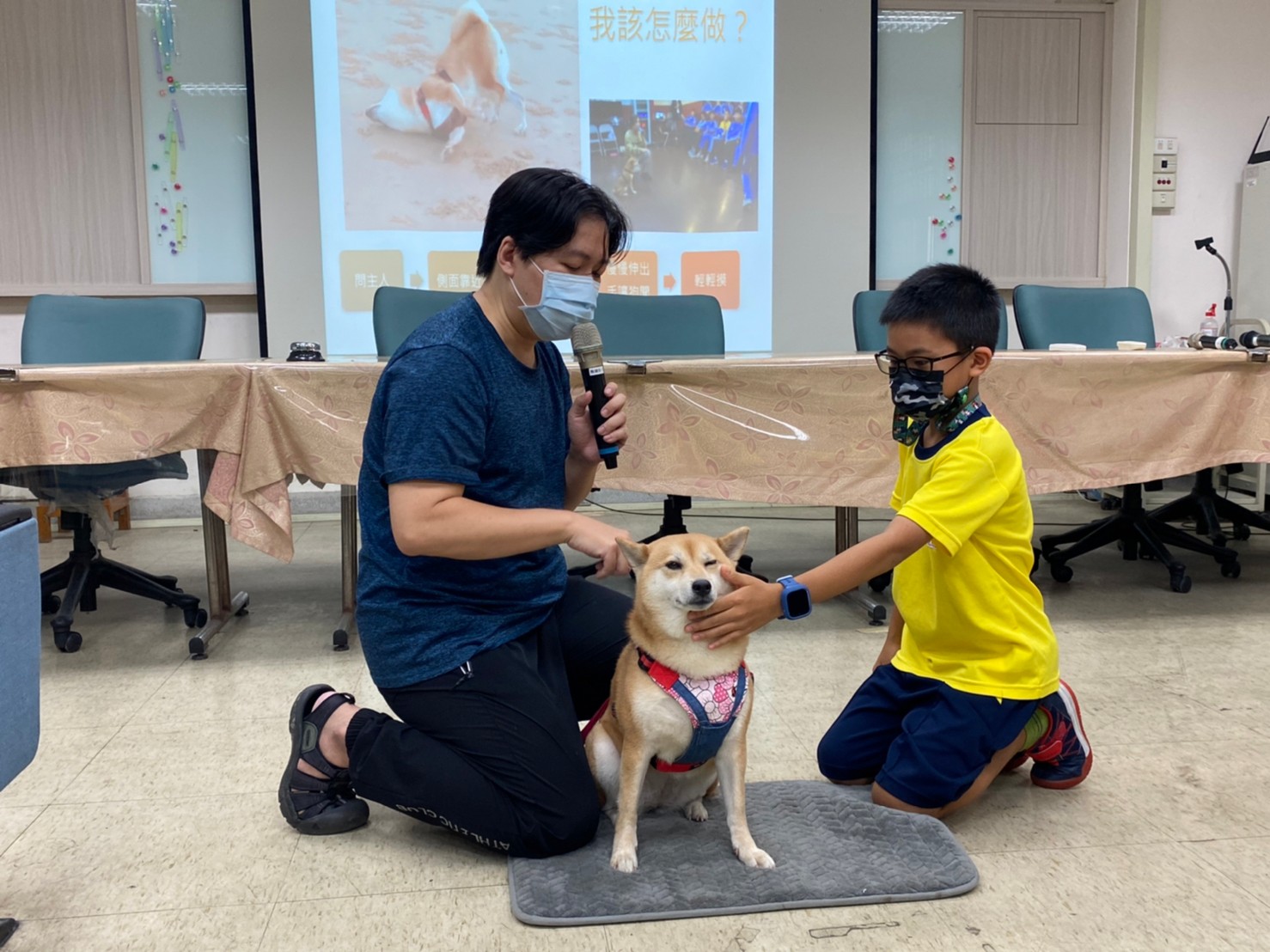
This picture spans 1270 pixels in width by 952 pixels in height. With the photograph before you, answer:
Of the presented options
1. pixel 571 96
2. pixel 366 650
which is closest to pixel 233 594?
pixel 366 650

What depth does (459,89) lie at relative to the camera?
15.5 feet

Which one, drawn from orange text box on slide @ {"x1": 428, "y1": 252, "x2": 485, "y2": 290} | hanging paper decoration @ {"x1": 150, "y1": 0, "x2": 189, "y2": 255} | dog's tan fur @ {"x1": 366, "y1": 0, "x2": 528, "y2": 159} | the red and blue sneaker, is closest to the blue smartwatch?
the red and blue sneaker

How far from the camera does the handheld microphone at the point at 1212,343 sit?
9.95 ft

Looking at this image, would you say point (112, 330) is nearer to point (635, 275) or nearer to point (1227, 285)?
point (635, 275)

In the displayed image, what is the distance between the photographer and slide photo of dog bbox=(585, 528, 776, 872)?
55.1 inches

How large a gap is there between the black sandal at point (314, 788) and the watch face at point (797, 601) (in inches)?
31.3

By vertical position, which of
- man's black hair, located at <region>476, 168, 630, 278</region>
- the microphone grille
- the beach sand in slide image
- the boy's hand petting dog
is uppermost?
the beach sand in slide image

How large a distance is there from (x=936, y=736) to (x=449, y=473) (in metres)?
0.91

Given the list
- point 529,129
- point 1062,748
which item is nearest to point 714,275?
point 529,129

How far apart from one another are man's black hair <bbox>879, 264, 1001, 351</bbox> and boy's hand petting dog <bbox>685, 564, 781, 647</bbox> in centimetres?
53

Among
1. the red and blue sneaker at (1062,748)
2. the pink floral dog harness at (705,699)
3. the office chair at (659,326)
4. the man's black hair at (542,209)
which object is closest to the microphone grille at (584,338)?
the man's black hair at (542,209)

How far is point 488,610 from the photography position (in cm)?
159

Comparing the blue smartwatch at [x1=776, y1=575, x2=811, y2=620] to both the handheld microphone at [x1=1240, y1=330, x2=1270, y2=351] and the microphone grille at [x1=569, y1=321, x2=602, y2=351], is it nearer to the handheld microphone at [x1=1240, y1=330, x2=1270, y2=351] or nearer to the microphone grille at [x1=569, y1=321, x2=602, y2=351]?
the microphone grille at [x1=569, y1=321, x2=602, y2=351]

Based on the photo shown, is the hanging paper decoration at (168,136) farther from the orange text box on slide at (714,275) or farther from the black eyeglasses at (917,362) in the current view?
the black eyeglasses at (917,362)
